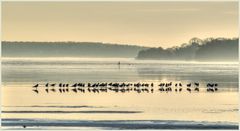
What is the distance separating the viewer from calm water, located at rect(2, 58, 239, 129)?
538ft

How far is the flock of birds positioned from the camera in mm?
164375

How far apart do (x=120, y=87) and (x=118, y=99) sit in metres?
0.22

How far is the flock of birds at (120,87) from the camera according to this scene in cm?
16438

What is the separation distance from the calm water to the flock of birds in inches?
2.5

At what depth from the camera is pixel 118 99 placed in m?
164

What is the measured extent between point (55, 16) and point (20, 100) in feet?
4.34

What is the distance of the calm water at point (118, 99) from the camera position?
164m

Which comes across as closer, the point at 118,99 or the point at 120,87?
the point at 118,99

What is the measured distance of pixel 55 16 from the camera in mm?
164500

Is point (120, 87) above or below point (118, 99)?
above

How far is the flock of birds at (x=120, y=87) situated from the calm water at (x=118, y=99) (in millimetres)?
65

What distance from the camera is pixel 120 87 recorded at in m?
165

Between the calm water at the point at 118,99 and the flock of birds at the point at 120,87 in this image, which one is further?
the flock of birds at the point at 120,87

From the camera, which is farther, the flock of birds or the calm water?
the flock of birds
